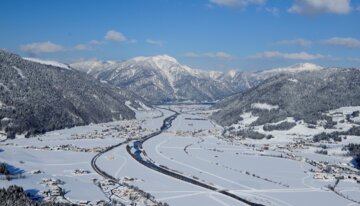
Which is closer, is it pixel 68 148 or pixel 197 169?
pixel 197 169

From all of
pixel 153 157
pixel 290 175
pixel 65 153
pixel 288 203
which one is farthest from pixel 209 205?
pixel 65 153

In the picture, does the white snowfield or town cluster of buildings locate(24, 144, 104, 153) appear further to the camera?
town cluster of buildings locate(24, 144, 104, 153)

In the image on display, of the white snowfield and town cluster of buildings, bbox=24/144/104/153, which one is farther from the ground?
town cluster of buildings, bbox=24/144/104/153

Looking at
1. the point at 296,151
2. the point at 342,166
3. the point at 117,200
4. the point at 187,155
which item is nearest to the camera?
the point at 117,200

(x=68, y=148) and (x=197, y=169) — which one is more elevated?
(x=68, y=148)

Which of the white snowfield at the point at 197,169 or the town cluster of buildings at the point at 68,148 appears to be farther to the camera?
the town cluster of buildings at the point at 68,148

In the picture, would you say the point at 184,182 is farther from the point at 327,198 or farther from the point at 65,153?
the point at 65,153

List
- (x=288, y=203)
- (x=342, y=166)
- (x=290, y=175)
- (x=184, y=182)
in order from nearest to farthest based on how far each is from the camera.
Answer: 1. (x=288, y=203)
2. (x=184, y=182)
3. (x=290, y=175)
4. (x=342, y=166)

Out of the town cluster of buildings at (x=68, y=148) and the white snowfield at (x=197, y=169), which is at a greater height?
the town cluster of buildings at (x=68, y=148)
